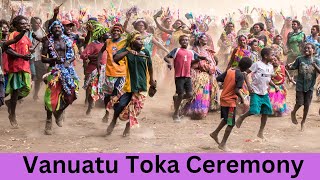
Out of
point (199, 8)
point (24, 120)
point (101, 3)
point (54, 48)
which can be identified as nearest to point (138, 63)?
point (54, 48)

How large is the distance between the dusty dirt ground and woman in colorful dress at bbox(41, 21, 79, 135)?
53 cm

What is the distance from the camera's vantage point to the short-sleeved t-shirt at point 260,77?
805cm

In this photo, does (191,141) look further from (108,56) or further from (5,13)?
(5,13)

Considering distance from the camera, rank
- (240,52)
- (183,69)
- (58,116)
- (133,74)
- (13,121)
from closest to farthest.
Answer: (133,74), (58,116), (13,121), (183,69), (240,52)

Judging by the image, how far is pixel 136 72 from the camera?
7.85 m

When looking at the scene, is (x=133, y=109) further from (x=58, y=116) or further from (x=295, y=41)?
(x=295, y=41)

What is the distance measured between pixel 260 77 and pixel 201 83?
80.6 inches

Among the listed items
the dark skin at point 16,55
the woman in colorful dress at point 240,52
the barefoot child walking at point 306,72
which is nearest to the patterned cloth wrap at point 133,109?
the dark skin at point 16,55

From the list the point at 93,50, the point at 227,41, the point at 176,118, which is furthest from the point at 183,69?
the point at 227,41

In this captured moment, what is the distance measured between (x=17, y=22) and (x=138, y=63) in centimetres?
212

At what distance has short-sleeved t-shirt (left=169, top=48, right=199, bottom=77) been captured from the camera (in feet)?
31.1

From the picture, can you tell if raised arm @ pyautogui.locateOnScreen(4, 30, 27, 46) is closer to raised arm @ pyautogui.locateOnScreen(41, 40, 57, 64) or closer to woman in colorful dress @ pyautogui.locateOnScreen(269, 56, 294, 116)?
raised arm @ pyautogui.locateOnScreen(41, 40, 57, 64)

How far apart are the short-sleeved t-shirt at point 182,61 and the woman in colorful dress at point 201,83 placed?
17.5 inches

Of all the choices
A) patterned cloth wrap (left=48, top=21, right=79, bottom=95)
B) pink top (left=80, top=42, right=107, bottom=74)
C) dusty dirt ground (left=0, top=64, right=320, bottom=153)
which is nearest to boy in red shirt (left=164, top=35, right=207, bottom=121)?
dusty dirt ground (left=0, top=64, right=320, bottom=153)
